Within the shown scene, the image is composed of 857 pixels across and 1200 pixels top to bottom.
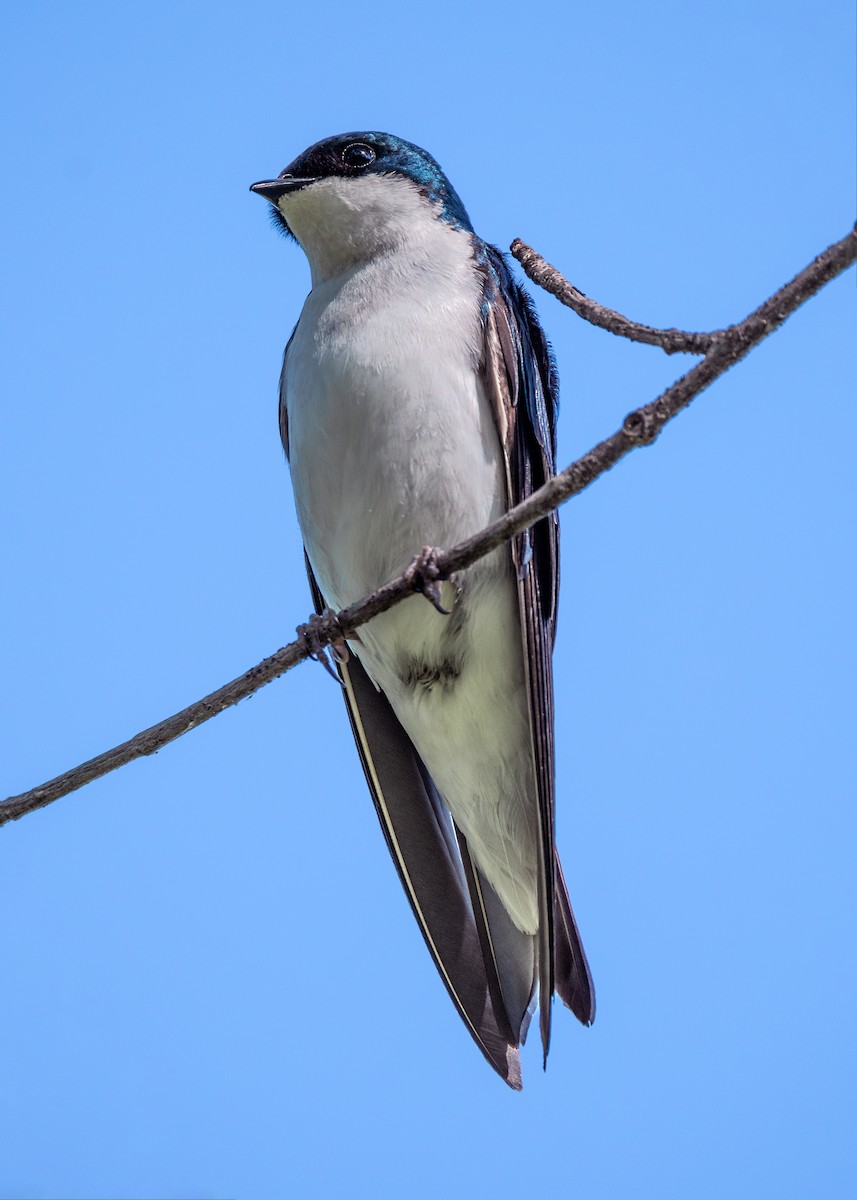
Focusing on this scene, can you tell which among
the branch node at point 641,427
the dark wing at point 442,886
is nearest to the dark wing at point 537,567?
the dark wing at point 442,886

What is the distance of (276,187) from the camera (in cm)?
510

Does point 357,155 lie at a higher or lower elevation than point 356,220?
higher

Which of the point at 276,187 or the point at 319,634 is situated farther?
the point at 276,187

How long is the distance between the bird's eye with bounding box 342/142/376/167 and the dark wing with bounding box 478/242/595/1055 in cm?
66

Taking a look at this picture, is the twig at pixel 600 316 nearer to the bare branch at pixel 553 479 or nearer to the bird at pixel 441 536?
the bare branch at pixel 553 479

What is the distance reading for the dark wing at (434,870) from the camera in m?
4.62

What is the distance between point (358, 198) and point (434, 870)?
259 cm

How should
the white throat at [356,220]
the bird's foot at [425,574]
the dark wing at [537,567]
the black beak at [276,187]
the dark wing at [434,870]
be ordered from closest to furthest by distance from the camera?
the bird's foot at [425,574], the dark wing at [537,567], the dark wing at [434,870], the white throat at [356,220], the black beak at [276,187]

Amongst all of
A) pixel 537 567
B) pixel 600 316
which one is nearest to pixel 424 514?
pixel 537 567

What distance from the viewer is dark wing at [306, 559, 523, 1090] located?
462 centimetres

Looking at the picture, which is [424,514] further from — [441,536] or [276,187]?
[276,187]

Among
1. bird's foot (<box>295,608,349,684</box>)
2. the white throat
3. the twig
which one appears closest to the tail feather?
bird's foot (<box>295,608,349,684</box>)

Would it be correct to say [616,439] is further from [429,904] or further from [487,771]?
[429,904]

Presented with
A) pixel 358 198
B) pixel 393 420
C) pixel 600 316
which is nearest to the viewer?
pixel 600 316
